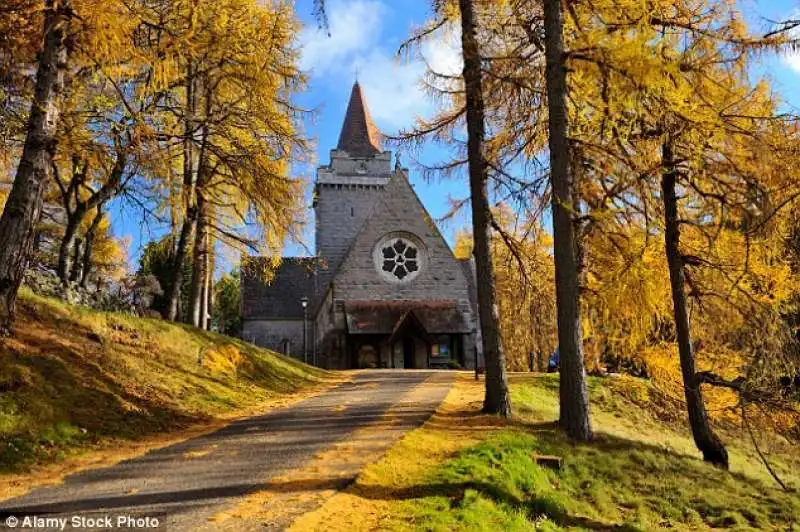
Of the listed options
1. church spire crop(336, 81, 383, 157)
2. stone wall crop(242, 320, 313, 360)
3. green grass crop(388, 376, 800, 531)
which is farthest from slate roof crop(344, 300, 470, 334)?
church spire crop(336, 81, 383, 157)

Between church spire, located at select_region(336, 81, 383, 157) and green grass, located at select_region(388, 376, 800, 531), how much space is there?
36484 millimetres

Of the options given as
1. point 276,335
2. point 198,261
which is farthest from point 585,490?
point 276,335

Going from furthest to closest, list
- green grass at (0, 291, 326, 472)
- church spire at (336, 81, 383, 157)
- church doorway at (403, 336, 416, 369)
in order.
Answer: church spire at (336, 81, 383, 157), church doorway at (403, 336, 416, 369), green grass at (0, 291, 326, 472)

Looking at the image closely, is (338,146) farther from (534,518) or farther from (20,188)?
(534,518)

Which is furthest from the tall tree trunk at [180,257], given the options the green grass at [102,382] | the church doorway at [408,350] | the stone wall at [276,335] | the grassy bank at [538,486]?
the stone wall at [276,335]

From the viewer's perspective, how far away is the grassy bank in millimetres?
5438

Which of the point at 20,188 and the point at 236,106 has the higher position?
the point at 236,106

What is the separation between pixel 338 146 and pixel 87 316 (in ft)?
120

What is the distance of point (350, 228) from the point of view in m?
45.3

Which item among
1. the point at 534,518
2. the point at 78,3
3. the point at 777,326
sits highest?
the point at 78,3

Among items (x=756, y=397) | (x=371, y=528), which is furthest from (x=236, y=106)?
(x=756, y=397)

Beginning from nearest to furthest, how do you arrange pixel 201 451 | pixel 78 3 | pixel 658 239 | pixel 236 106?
pixel 201 451 < pixel 78 3 < pixel 658 239 < pixel 236 106

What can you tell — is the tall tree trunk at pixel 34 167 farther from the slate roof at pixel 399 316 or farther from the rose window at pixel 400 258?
the rose window at pixel 400 258

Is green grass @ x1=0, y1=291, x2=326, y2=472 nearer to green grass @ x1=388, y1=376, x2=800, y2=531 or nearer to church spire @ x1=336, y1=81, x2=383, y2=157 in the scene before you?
green grass @ x1=388, y1=376, x2=800, y2=531
